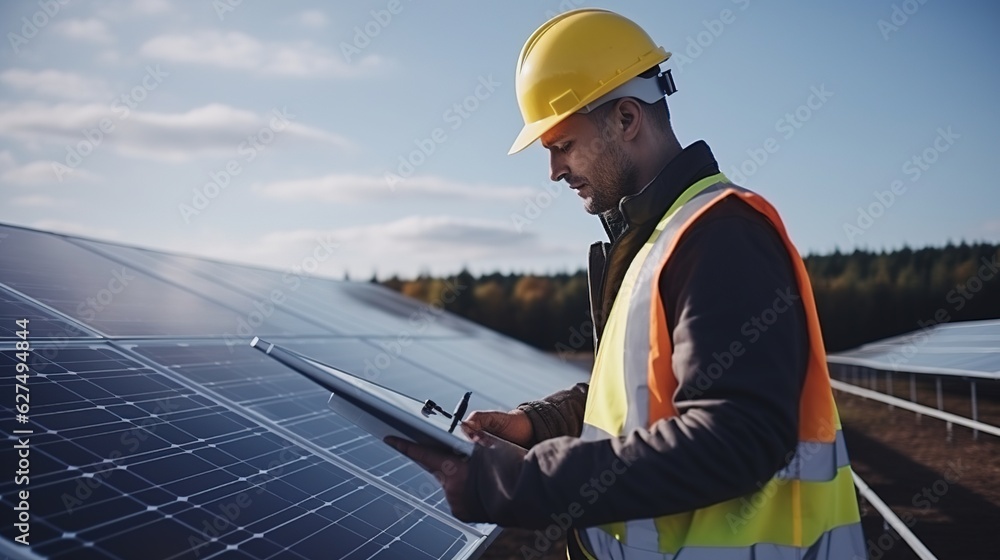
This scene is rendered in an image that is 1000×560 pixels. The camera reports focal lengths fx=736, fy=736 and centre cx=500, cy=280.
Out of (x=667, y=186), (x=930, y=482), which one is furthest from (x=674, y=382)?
(x=930, y=482)

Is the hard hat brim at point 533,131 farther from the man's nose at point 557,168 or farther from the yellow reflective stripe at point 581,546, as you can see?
the yellow reflective stripe at point 581,546

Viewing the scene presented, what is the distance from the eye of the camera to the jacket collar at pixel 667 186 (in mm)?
2328

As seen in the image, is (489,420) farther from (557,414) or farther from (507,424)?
(557,414)

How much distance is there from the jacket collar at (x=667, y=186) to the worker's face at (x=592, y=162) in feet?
0.31

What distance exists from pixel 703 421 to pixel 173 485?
2015mm

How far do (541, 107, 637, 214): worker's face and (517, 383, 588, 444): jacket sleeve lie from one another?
34.3 inches

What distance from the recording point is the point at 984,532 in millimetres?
8758

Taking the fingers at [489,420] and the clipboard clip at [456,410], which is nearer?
the clipboard clip at [456,410]

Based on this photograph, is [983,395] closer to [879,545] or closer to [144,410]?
[879,545]

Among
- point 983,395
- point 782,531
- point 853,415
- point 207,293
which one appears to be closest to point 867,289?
point 983,395

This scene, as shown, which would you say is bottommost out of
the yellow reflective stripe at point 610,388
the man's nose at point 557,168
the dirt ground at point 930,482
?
the dirt ground at point 930,482

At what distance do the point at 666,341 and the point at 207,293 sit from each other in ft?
21.3

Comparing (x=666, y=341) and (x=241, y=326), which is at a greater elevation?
(x=666, y=341)

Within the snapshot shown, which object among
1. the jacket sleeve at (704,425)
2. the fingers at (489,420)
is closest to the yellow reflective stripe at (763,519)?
the jacket sleeve at (704,425)
